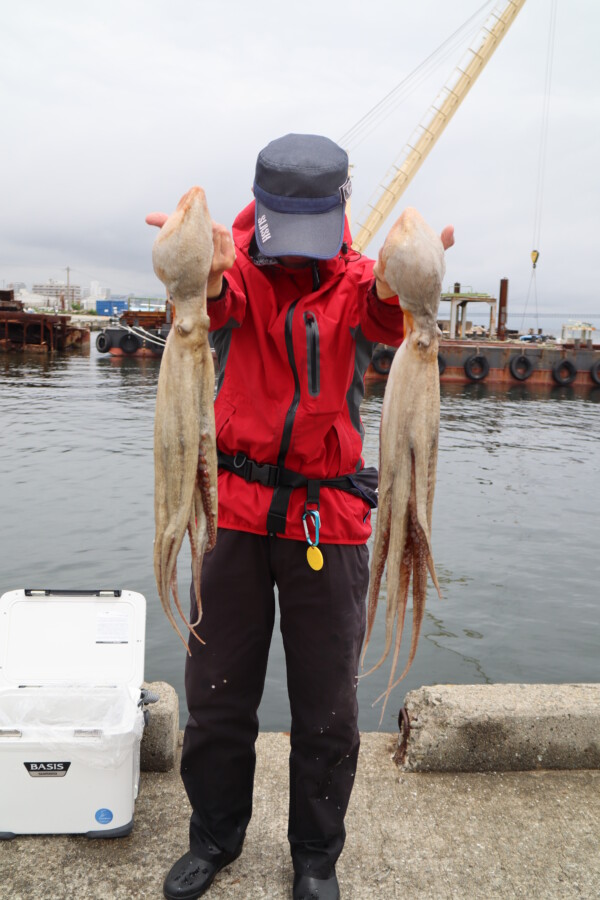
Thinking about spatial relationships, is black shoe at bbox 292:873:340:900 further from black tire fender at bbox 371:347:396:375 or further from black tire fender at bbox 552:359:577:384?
black tire fender at bbox 552:359:577:384

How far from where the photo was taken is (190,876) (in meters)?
3.02

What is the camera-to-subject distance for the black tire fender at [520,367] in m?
39.4

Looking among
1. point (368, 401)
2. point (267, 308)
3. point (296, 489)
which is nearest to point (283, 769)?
point (296, 489)

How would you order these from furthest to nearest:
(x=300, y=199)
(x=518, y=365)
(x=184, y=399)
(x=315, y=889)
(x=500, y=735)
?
(x=518, y=365)
(x=500, y=735)
(x=315, y=889)
(x=300, y=199)
(x=184, y=399)

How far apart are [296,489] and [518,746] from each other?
82.1 inches

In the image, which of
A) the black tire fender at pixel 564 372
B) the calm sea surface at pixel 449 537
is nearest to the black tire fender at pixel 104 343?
the calm sea surface at pixel 449 537

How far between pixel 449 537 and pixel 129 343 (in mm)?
35622

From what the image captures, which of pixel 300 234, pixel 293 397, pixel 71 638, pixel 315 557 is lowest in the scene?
pixel 71 638

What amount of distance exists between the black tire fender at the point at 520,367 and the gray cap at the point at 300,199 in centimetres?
3842

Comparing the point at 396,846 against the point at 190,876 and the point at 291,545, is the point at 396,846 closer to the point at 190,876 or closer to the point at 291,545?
the point at 190,876

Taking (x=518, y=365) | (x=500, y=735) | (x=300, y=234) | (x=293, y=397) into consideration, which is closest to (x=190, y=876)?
(x=500, y=735)

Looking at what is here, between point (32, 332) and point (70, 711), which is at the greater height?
point (32, 332)

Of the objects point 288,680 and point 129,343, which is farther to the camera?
point 129,343

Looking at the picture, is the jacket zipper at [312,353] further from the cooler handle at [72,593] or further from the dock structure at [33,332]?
the dock structure at [33,332]
